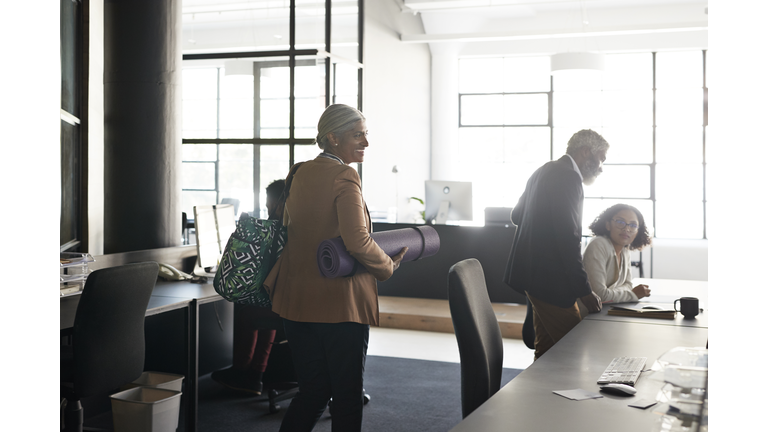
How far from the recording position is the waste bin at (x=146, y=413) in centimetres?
288

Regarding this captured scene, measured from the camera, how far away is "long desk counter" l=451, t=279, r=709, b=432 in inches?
52.9

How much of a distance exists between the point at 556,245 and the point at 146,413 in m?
2.04

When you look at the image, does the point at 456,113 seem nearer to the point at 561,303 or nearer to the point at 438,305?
the point at 438,305

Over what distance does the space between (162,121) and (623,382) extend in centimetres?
328

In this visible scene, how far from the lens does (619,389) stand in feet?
5.06

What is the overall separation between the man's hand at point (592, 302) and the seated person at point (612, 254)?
6 centimetres

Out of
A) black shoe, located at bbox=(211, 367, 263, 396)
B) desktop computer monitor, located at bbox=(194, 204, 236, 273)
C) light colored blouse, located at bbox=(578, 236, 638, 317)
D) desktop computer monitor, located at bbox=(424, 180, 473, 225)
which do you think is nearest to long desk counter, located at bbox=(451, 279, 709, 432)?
light colored blouse, located at bbox=(578, 236, 638, 317)

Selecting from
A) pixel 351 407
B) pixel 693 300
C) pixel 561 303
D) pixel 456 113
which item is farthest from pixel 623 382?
pixel 456 113

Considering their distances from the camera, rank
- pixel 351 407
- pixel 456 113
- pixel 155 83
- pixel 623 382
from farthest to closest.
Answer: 1. pixel 456 113
2. pixel 155 83
3. pixel 351 407
4. pixel 623 382

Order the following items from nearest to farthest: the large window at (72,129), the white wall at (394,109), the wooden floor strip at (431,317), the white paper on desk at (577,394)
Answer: the white paper on desk at (577,394), the large window at (72,129), the wooden floor strip at (431,317), the white wall at (394,109)

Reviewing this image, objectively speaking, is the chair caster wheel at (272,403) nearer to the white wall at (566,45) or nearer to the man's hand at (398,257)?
the man's hand at (398,257)

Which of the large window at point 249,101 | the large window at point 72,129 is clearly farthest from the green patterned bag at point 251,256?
the large window at point 249,101

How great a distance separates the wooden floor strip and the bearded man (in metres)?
2.82

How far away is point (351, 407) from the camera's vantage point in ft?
6.55
